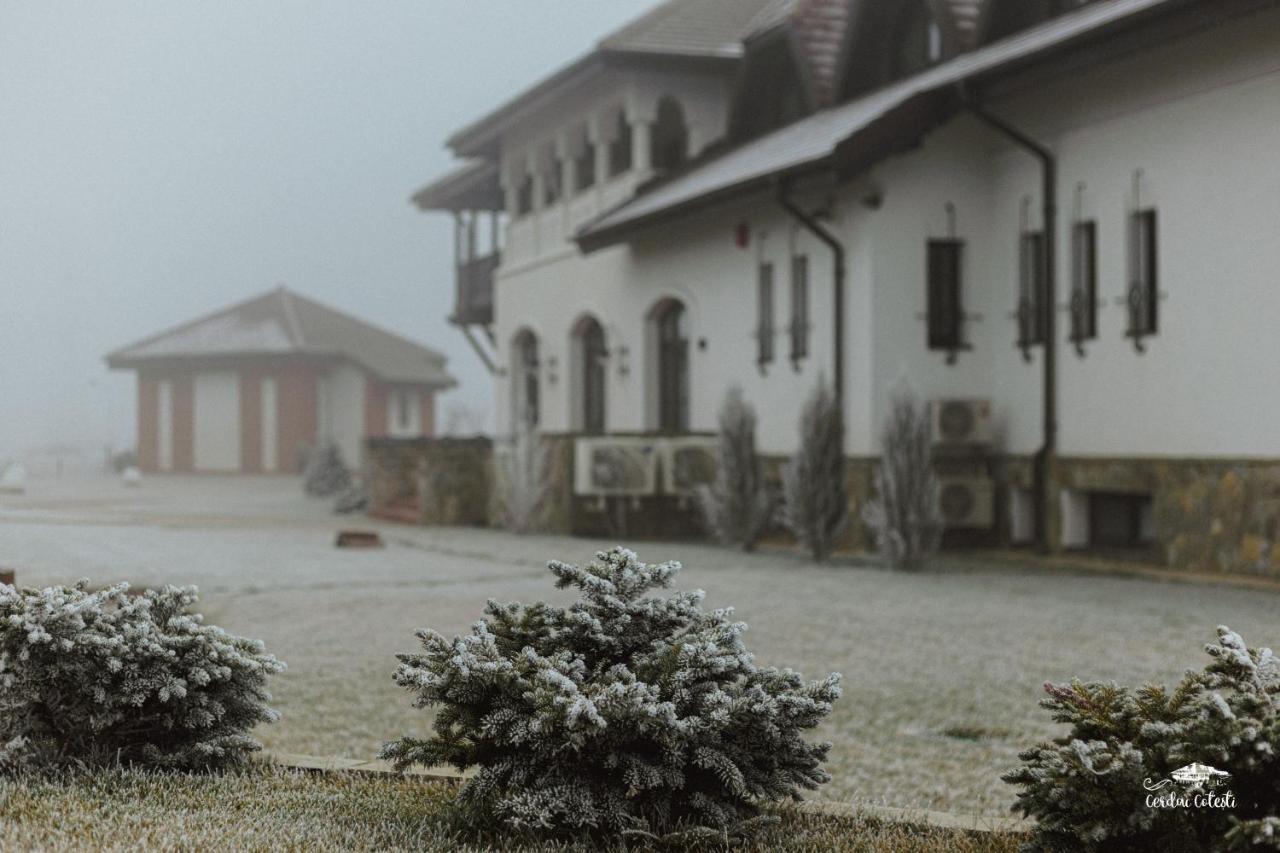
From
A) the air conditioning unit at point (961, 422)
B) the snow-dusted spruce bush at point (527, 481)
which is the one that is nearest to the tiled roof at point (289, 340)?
the snow-dusted spruce bush at point (527, 481)

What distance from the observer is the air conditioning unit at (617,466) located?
1580 cm

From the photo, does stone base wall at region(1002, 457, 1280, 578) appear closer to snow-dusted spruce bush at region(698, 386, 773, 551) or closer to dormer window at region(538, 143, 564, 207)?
snow-dusted spruce bush at region(698, 386, 773, 551)

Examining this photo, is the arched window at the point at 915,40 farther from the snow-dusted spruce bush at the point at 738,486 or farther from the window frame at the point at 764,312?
the snow-dusted spruce bush at the point at 738,486

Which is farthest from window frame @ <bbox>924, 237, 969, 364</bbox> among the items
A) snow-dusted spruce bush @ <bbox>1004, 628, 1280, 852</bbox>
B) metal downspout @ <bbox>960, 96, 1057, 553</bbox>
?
snow-dusted spruce bush @ <bbox>1004, 628, 1280, 852</bbox>

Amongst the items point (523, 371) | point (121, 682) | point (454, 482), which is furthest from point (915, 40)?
point (121, 682)

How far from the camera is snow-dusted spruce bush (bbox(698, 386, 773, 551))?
562 inches

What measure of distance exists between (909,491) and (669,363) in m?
7.50

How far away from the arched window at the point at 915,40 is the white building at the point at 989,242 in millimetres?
40

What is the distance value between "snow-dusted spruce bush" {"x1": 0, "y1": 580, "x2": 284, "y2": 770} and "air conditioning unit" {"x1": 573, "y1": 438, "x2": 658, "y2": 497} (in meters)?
11.6

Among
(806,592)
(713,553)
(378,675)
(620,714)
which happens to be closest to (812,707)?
(620,714)

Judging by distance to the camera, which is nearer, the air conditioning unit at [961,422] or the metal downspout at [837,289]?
the air conditioning unit at [961,422]

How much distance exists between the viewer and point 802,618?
8.80 m

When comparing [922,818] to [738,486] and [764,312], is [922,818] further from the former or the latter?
[764,312]

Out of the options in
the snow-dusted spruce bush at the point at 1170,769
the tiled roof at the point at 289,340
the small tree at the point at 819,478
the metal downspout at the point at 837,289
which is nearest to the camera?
the snow-dusted spruce bush at the point at 1170,769
